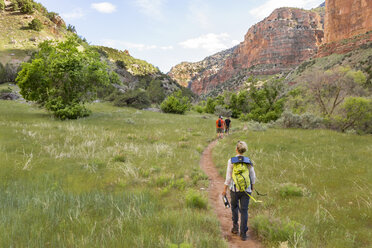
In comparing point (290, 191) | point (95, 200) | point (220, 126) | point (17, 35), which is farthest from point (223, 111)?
point (17, 35)

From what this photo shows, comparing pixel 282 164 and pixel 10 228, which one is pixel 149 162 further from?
pixel 282 164

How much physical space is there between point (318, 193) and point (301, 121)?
1632 cm

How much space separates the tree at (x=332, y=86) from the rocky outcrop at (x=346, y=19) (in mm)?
127089

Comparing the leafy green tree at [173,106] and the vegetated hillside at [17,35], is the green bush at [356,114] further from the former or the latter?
the vegetated hillside at [17,35]

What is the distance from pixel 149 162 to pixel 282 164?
5.77m

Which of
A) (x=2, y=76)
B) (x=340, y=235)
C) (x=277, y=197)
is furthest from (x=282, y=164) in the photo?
(x=2, y=76)

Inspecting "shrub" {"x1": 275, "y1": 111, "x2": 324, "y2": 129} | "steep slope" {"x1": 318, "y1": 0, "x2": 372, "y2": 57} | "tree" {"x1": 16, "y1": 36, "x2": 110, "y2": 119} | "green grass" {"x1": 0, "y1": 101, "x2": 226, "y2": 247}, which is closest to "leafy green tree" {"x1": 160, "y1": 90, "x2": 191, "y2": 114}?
"tree" {"x1": 16, "y1": 36, "x2": 110, "y2": 119}

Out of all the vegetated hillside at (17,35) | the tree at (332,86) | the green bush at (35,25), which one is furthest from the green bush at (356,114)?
the green bush at (35,25)

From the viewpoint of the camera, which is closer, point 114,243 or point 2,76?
point 114,243

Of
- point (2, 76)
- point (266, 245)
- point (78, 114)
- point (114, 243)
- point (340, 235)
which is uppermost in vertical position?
point (2, 76)

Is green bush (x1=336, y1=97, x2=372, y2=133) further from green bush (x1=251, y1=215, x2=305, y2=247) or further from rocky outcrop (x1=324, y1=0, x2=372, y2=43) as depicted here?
rocky outcrop (x1=324, y1=0, x2=372, y2=43)

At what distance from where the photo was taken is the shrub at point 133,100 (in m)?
→ 40.1

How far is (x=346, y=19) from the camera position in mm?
114500

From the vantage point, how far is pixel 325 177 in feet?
21.2
